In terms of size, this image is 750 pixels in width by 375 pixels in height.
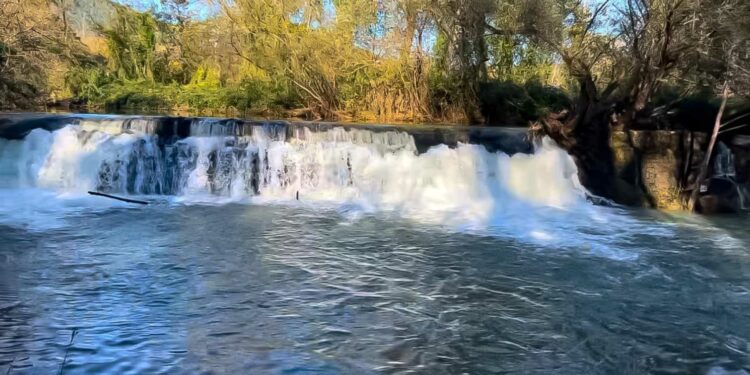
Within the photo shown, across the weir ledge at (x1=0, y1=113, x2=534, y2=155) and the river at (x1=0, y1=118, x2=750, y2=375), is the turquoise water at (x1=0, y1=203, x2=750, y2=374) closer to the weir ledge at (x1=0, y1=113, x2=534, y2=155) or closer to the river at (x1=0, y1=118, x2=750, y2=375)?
the river at (x1=0, y1=118, x2=750, y2=375)

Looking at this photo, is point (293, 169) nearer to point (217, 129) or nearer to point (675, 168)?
point (217, 129)

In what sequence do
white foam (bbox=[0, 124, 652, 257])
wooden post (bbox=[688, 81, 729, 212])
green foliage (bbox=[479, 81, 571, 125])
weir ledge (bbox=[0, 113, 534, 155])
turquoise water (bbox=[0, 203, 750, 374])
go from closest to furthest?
1. turquoise water (bbox=[0, 203, 750, 374])
2. wooden post (bbox=[688, 81, 729, 212])
3. white foam (bbox=[0, 124, 652, 257])
4. weir ledge (bbox=[0, 113, 534, 155])
5. green foliage (bbox=[479, 81, 571, 125])

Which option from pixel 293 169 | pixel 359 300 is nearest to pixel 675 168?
pixel 293 169

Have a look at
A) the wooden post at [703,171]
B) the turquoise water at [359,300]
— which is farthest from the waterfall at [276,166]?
the turquoise water at [359,300]

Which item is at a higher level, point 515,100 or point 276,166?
point 515,100

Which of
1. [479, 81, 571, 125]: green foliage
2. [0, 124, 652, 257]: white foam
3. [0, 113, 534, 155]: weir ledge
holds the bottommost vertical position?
[0, 124, 652, 257]: white foam

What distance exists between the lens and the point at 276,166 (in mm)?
10773

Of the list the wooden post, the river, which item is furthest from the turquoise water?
the wooden post

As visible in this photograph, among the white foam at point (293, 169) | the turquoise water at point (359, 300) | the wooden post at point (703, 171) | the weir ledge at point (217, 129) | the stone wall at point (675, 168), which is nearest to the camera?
the turquoise water at point (359, 300)

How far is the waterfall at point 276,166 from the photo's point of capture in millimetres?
10438

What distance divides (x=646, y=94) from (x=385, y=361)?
300 inches

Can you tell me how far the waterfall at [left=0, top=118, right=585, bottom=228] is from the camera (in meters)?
10.4

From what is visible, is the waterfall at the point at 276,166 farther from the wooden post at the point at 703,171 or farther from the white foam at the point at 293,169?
the wooden post at the point at 703,171

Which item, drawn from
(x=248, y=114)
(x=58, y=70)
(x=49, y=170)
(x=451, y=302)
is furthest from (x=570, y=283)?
(x=58, y=70)
